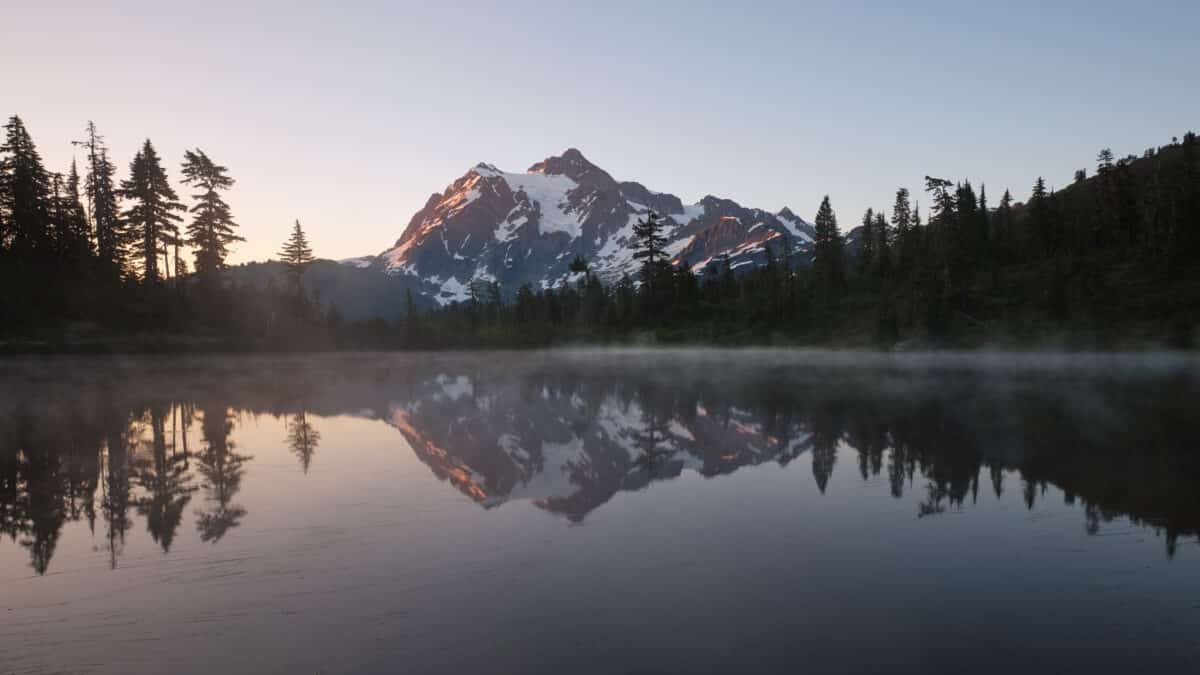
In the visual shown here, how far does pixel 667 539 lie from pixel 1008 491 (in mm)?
8321

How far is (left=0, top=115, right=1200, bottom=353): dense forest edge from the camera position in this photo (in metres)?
69.9

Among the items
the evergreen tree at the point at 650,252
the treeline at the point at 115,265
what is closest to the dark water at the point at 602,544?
the treeline at the point at 115,265

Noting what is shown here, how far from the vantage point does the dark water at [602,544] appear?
7.82 metres

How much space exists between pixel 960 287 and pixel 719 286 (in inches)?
2079

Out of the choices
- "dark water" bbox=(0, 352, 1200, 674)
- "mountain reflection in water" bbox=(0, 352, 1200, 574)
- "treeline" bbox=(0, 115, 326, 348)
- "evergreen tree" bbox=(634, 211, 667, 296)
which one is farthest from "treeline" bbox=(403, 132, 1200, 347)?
"dark water" bbox=(0, 352, 1200, 674)

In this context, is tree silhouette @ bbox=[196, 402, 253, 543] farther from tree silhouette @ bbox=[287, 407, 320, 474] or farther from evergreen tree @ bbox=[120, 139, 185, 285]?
evergreen tree @ bbox=[120, 139, 185, 285]

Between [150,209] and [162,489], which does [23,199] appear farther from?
[162,489]

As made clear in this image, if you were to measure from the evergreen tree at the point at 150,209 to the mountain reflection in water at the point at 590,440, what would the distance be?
120 ft

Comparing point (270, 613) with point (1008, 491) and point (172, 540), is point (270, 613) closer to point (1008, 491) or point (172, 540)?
point (172, 540)

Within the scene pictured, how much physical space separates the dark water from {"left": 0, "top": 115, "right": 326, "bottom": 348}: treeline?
154ft

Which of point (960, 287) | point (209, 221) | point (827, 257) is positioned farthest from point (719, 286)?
point (209, 221)

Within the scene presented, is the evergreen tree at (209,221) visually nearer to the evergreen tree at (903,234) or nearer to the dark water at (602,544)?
the dark water at (602,544)

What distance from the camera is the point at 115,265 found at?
76.3m

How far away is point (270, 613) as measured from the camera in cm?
881
